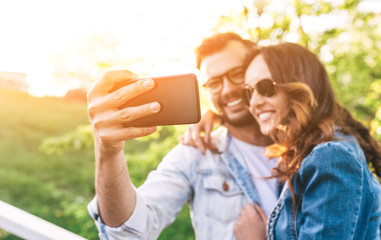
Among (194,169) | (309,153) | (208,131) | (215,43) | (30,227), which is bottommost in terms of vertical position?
(194,169)

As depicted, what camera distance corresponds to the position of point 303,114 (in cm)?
172

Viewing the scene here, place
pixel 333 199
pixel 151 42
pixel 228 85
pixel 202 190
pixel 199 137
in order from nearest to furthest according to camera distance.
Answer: pixel 333 199 → pixel 202 190 → pixel 199 137 → pixel 228 85 → pixel 151 42

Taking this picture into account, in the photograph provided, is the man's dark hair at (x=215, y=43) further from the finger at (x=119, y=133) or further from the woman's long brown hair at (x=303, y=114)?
the finger at (x=119, y=133)

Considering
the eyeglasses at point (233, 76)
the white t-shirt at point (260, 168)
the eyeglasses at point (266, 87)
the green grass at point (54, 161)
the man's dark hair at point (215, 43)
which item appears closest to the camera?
the eyeglasses at point (266, 87)

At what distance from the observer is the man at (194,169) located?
3.99 feet

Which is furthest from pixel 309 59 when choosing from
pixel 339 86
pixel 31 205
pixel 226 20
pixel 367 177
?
pixel 31 205

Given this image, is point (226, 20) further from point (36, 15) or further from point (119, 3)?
point (36, 15)

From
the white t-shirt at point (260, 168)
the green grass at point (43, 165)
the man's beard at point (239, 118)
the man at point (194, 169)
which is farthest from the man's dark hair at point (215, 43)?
the green grass at point (43, 165)

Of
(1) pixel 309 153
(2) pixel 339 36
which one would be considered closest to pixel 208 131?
(1) pixel 309 153

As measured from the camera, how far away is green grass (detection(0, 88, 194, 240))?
4.45 metres

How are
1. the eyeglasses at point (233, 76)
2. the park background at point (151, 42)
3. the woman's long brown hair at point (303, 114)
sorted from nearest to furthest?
1. the woman's long brown hair at point (303, 114)
2. the eyeglasses at point (233, 76)
3. the park background at point (151, 42)

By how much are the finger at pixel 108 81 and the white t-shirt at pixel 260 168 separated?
1015 millimetres

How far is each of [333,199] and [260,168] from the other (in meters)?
0.89

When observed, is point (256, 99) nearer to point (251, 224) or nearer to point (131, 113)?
point (251, 224)
